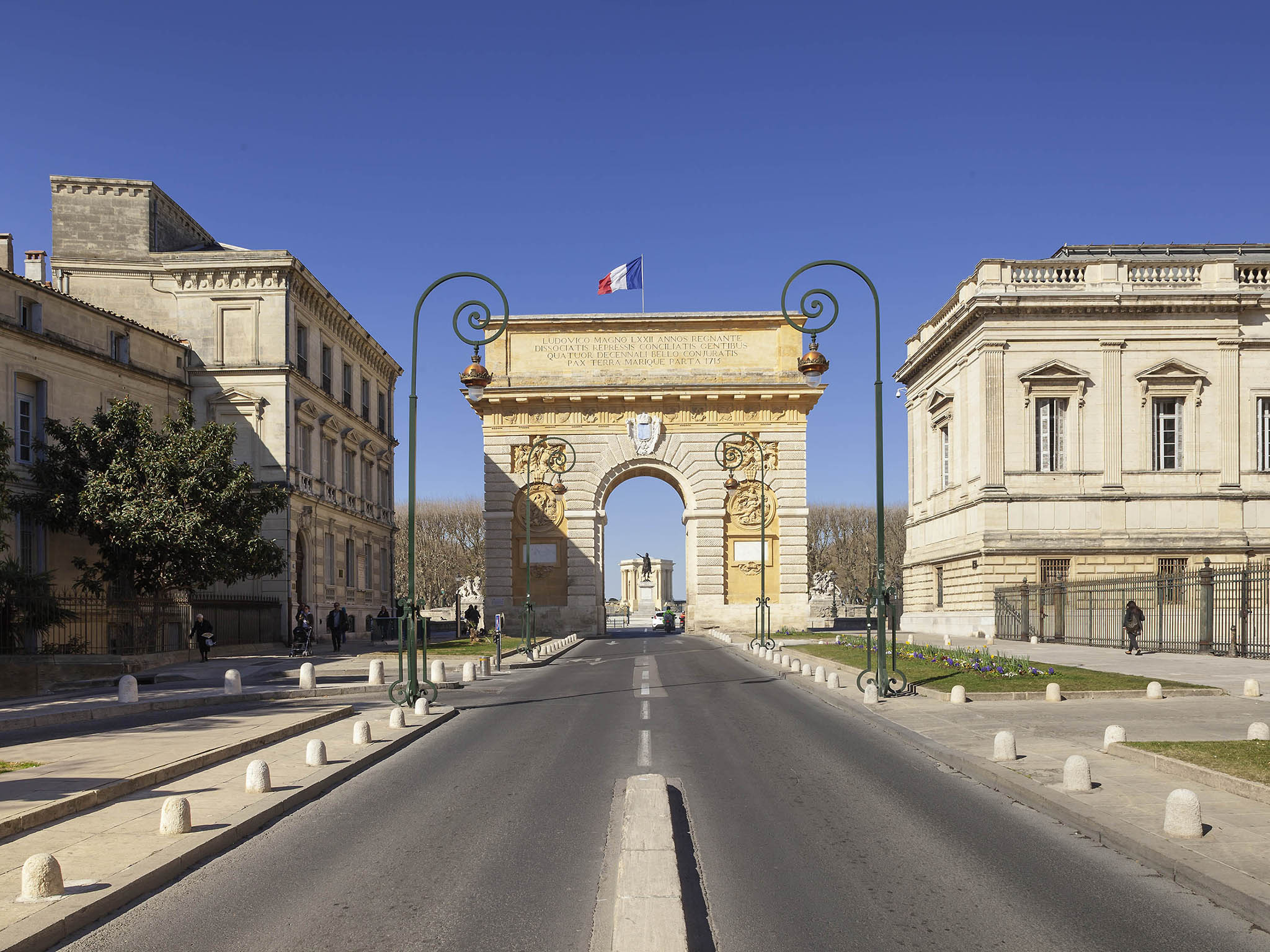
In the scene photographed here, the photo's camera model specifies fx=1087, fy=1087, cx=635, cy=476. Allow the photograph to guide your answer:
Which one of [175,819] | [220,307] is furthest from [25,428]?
[175,819]

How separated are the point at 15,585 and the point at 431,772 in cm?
1808

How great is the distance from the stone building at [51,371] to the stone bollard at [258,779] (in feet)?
67.0

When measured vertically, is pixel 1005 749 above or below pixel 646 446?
below

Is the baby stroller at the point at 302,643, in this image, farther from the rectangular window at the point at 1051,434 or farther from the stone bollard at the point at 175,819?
the rectangular window at the point at 1051,434

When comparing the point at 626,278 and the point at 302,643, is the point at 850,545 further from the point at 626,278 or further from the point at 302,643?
the point at 302,643

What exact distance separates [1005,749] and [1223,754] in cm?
220

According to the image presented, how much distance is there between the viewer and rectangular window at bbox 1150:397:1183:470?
43531 mm

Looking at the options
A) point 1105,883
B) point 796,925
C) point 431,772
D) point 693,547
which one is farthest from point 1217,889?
point 693,547

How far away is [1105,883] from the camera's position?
7.51 m

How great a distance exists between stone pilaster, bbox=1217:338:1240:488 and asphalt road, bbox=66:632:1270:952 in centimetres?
3531

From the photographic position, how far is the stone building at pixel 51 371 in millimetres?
30094

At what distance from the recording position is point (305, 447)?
4366 centimetres

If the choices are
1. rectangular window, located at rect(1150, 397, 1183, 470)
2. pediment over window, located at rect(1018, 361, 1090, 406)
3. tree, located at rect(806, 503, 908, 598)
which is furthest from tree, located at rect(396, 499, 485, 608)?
rectangular window, located at rect(1150, 397, 1183, 470)

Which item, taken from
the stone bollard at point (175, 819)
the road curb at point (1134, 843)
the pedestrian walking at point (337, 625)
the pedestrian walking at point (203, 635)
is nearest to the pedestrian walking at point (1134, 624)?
the road curb at point (1134, 843)
